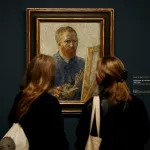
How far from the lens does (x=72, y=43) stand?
3574 millimetres

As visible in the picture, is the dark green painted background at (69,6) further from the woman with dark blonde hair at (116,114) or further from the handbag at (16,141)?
the handbag at (16,141)

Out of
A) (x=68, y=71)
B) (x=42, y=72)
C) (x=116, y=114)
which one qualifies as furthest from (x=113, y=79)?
(x=68, y=71)

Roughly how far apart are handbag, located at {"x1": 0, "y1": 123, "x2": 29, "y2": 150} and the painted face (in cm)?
136

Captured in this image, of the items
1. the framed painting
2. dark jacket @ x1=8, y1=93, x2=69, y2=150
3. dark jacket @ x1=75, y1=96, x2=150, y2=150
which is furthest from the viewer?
the framed painting

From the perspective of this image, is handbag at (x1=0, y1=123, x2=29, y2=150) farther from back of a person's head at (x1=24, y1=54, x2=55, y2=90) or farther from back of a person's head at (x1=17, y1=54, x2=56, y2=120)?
back of a person's head at (x1=24, y1=54, x2=55, y2=90)

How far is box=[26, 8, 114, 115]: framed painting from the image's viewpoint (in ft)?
11.5

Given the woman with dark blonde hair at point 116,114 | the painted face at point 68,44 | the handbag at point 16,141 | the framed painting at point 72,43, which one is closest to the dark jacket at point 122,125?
the woman with dark blonde hair at point 116,114

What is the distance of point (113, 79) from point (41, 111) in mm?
545

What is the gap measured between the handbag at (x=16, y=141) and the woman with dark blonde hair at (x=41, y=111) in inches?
1.2

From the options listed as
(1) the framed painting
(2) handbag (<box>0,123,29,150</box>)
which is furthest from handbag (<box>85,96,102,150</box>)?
(1) the framed painting

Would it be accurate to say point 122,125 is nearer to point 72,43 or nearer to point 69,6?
point 72,43

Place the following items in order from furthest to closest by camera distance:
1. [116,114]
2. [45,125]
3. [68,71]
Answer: [68,71] → [116,114] → [45,125]

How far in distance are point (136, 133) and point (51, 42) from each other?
1.44 meters

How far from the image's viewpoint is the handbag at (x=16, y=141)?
2326 mm
